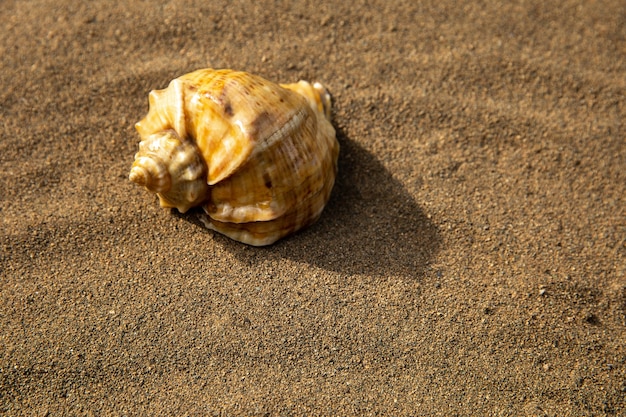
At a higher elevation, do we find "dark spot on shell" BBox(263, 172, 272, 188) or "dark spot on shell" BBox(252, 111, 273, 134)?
"dark spot on shell" BBox(252, 111, 273, 134)

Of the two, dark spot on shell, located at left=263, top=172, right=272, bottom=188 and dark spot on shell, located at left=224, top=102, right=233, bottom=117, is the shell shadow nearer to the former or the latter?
dark spot on shell, located at left=263, top=172, right=272, bottom=188

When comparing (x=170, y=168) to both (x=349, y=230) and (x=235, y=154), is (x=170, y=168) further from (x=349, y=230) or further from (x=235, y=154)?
(x=349, y=230)

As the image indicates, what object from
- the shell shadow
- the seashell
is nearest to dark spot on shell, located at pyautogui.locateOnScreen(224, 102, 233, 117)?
the seashell

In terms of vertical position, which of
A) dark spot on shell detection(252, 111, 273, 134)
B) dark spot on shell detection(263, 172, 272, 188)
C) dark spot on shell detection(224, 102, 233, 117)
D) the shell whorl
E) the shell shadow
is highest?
dark spot on shell detection(224, 102, 233, 117)

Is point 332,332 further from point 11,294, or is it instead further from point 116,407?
point 11,294

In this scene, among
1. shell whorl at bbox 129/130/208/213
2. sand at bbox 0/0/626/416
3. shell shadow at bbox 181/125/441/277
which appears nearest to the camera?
shell whorl at bbox 129/130/208/213

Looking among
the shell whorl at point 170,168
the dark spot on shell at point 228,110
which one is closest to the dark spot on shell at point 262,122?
the dark spot on shell at point 228,110

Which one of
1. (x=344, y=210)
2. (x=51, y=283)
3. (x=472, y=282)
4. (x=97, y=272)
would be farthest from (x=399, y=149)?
(x=51, y=283)
